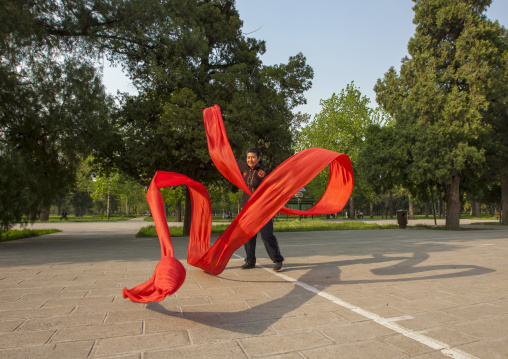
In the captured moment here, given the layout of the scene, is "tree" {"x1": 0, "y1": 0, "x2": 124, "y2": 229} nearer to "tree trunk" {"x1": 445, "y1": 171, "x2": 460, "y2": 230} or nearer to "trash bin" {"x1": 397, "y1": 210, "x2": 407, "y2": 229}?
"trash bin" {"x1": 397, "y1": 210, "x2": 407, "y2": 229}

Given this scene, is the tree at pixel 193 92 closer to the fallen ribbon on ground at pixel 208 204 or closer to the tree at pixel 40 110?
the tree at pixel 40 110

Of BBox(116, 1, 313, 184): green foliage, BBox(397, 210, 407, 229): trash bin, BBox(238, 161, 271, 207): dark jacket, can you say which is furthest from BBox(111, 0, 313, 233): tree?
BBox(397, 210, 407, 229): trash bin

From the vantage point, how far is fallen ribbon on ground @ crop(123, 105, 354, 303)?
3.73 meters

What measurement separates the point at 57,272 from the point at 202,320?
15.1ft

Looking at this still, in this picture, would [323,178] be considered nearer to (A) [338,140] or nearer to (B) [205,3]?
(A) [338,140]

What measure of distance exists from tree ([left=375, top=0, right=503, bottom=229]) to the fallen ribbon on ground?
51.8 feet

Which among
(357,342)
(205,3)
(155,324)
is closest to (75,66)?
(205,3)

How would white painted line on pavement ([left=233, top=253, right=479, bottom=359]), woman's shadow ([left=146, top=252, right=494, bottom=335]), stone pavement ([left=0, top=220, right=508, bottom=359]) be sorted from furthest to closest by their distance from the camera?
1. woman's shadow ([left=146, top=252, right=494, bottom=335])
2. stone pavement ([left=0, top=220, right=508, bottom=359])
3. white painted line on pavement ([left=233, top=253, right=479, bottom=359])

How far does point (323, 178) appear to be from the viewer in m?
44.4

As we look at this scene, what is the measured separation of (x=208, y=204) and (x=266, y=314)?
2.80m

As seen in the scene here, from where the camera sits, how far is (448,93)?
20.3m

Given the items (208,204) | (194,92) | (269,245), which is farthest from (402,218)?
(208,204)

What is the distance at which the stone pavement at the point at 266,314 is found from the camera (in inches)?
115

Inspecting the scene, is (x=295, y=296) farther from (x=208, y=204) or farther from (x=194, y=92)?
(x=194, y=92)
